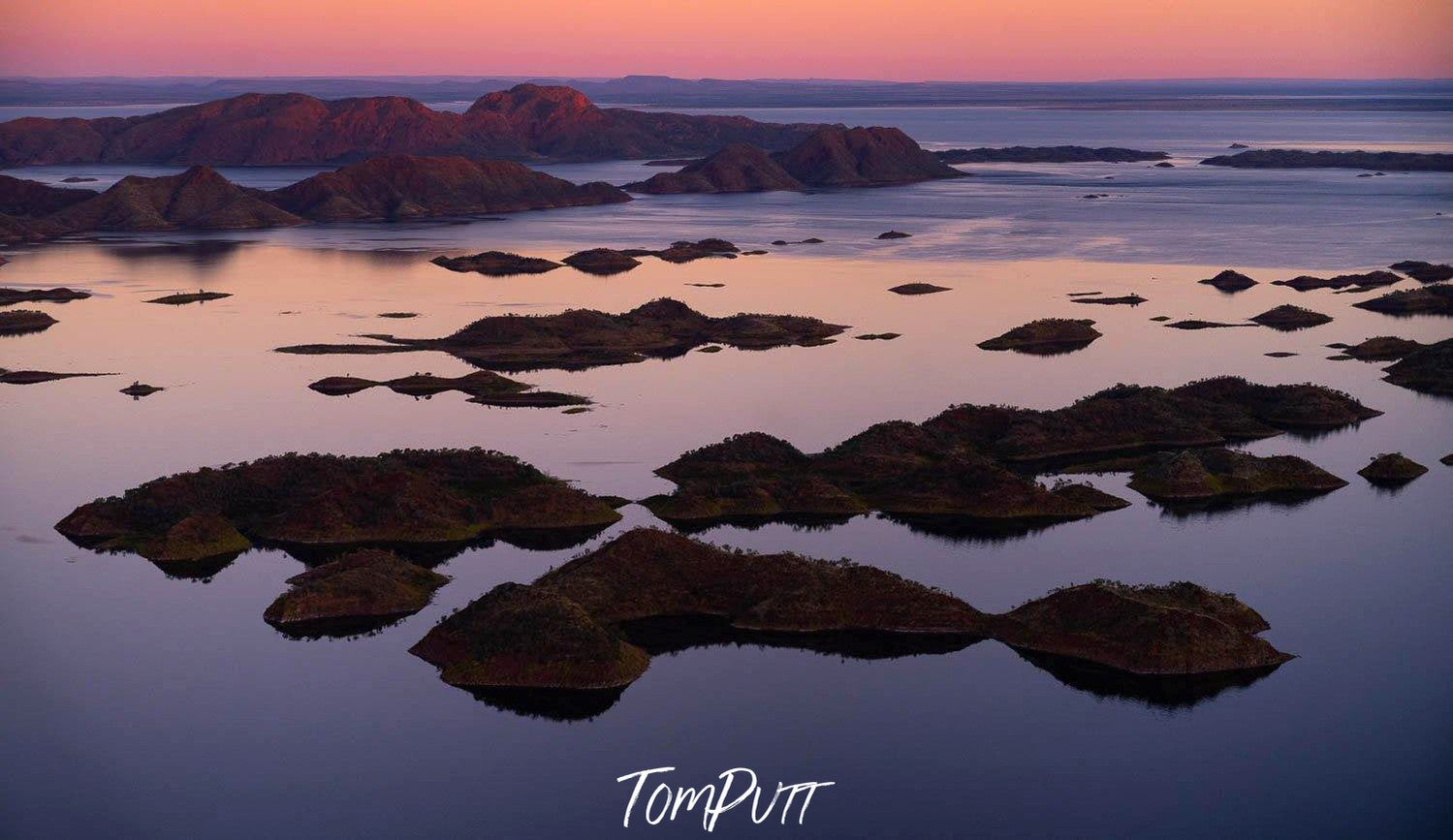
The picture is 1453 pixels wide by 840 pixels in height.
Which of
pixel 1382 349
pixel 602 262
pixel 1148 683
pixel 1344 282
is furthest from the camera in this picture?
pixel 602 262

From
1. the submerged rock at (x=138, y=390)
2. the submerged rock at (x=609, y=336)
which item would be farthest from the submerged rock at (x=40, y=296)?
the submerged rock at (x=138, y=390)

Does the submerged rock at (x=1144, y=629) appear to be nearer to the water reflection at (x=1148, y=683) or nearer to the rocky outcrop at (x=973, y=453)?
the water reflection at (x=1148, y=683)

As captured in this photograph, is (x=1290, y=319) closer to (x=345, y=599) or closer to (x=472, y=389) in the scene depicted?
(x=472, y=389)

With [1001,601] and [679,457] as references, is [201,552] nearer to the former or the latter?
[679,457]

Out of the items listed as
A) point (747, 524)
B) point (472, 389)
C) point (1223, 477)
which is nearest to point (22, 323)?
point (472, 389)

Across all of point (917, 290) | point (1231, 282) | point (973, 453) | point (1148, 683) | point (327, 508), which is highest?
point (327, 508)

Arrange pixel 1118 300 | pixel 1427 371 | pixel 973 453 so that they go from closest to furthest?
pixel 973 453, pixel 1427 371, pixel 1118 300

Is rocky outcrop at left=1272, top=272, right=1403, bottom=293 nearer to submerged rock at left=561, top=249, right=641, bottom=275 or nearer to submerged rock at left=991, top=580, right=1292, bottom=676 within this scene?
submerged rock at left=561, top=249, right=641, bottom=275
